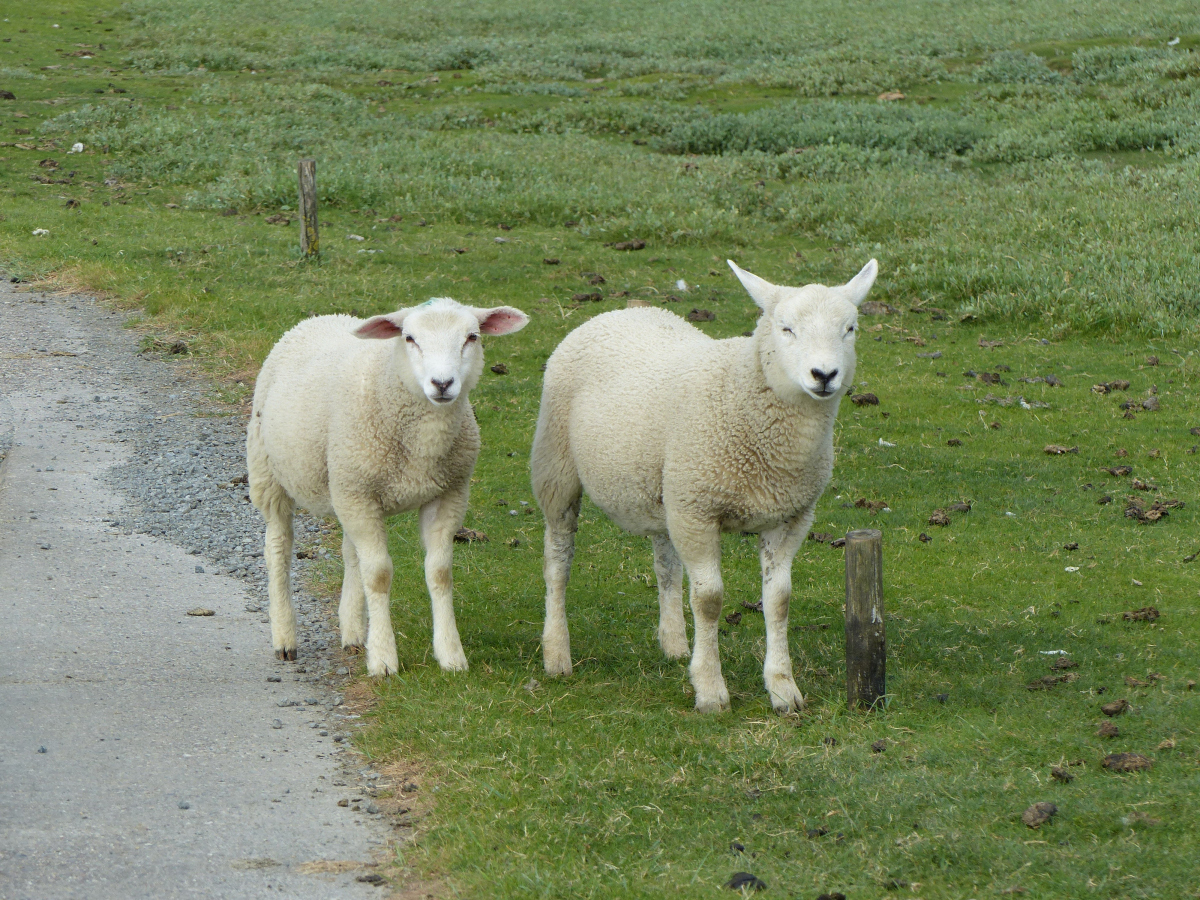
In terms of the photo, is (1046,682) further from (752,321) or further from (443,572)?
(752,321)

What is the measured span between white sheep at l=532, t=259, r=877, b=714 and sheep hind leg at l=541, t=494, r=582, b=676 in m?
0.01

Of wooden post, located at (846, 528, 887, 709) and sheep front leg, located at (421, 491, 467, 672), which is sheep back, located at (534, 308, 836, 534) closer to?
wooden post, located at (846, 528, 887, 709)

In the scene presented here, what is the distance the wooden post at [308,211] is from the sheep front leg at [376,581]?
11.1 meters

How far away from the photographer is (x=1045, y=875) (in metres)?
5.13

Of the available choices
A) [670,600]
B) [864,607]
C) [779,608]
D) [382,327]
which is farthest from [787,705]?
[382,327]

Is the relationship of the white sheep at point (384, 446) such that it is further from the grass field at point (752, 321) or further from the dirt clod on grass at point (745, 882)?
the dirt clod on grass at point (745, 882)

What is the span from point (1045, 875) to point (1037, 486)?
243 inches

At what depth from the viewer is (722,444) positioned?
6.84 meters

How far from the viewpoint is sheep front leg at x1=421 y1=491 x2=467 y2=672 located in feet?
24.2

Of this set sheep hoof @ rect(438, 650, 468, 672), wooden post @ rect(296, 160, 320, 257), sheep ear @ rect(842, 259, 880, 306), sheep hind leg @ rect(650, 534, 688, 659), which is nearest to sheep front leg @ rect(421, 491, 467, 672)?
sheep hoof @ rect(438, 650, 468, 672)

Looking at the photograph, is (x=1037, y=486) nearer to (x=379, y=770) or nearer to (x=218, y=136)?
(x=379, y=770)

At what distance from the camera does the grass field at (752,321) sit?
18.8ft

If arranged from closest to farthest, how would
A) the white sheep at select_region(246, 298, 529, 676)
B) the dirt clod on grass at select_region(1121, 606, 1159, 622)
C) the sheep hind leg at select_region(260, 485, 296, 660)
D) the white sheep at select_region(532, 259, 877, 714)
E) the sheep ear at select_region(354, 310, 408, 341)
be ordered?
the white sheep at select_region(532, 259, 877, 714) < the white sheep at select_region(246, 298, 529, 676) < the sheep ear at select_region(354, 310, 408, 341) < the sheep hind leg at select_region(260, 485, 296, 660) < the dirt clod on grass at select_region(1121, 606, 1159, 622)

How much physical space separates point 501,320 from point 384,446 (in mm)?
962
